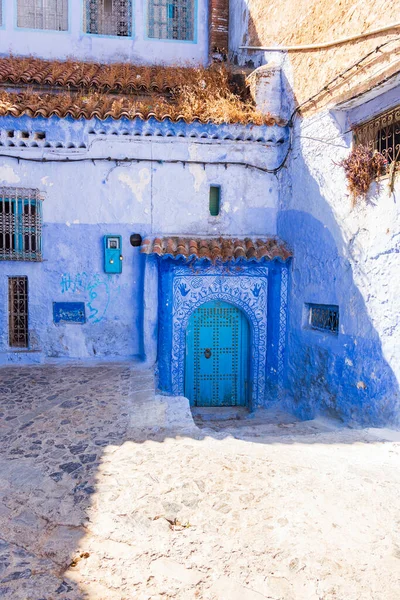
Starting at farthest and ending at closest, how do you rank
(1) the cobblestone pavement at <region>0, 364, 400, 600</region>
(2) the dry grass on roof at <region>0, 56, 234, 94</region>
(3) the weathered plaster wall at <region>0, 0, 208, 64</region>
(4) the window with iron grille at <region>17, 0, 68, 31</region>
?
(4) the window with iron grille at <region>17, 0, 68, 31</region> → (3) the weathered plaster wall at <region>0, 0, 208, 64</region> → (2) the dry grass on roof at <region>0, 56, 234, 94</region> → (1) the cobblestone pavement at <region>0, 364, 400, 600</region>

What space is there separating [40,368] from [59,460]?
12.6ft

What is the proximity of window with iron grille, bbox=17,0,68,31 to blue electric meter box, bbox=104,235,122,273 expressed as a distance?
21.3 ft

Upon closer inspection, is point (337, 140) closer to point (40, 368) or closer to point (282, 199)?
point (282, 199)

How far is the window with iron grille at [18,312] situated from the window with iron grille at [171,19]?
7.45 m

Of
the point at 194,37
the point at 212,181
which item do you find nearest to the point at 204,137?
the point at 212,181

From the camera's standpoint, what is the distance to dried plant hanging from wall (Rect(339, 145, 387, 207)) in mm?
5812

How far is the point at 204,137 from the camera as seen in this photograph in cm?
825

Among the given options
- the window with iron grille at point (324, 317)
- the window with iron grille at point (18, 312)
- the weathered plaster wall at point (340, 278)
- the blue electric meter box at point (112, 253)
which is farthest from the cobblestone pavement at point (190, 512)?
the blue electric meter box at point (112, 253)

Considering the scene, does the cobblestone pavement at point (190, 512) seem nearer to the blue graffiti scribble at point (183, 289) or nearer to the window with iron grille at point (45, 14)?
the blue graffiti scribble at point (183, 289)

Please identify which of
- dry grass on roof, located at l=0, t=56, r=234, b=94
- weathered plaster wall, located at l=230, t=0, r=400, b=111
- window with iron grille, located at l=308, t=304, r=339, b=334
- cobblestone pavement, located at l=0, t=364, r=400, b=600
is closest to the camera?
cobblestone pavement, located at l=0, t=364, r=400, b=600

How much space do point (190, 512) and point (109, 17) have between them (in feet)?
39.4

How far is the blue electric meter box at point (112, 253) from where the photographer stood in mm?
8227

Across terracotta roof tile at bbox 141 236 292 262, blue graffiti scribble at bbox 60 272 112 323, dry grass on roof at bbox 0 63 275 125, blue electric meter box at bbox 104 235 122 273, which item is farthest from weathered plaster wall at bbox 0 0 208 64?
blue graffiti scribble at bbox 60 272 112 323

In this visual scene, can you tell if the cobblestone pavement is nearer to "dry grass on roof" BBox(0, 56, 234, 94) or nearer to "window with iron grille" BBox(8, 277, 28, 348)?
"window with iron grille" BBox(8, 277, 28, 348)
